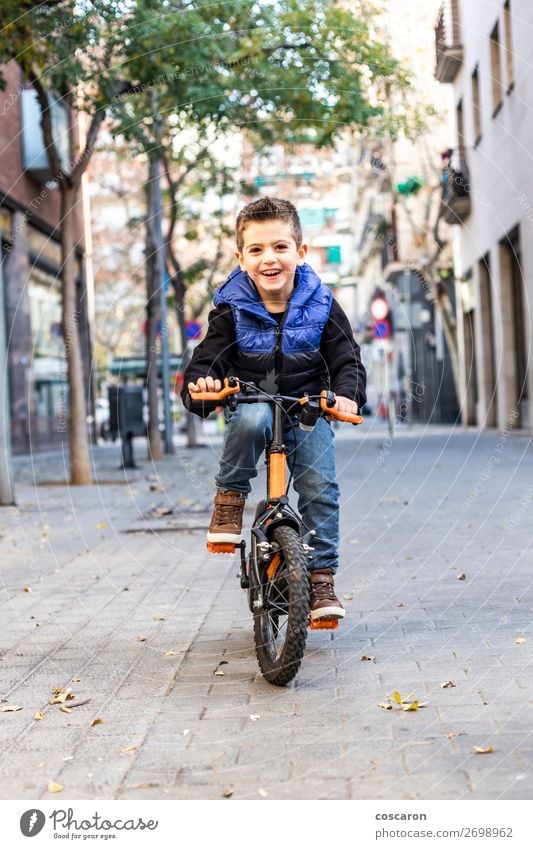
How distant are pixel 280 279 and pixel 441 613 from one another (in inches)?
82.2

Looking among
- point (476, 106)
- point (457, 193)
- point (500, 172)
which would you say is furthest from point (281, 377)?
point (457, 193)

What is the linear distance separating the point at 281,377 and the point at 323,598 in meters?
0.92

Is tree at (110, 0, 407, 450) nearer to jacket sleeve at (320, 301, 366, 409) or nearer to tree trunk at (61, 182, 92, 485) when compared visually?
tree trunk at (61, 182, 92, 485)

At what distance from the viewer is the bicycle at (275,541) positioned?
4.97 m

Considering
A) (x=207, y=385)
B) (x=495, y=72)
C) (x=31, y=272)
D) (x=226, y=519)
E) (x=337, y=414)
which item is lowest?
(x=226, y=519)

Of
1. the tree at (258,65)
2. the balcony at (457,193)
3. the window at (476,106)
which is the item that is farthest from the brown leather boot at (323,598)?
the window at (476,106)

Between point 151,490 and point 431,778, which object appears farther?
point 151,490

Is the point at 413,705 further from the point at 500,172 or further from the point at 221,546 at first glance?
the point at 500,172

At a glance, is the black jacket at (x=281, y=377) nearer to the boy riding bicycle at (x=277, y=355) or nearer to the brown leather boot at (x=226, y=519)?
the boy riding bicycle at (x=277, y=355)

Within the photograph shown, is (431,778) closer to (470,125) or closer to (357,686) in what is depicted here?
(357,686)

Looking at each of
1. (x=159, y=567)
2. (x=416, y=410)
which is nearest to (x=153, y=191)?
(x=159, y=567)

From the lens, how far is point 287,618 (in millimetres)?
5016

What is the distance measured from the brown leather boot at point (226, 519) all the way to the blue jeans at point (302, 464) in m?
0.04
